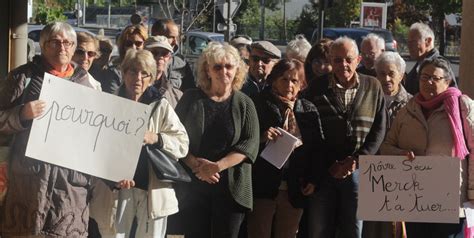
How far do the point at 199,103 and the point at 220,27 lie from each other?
67.6 feet

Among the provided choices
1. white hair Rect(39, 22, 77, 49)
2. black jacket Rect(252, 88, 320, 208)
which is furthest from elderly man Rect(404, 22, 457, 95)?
white hair Rect(39, 22, 77, 49)

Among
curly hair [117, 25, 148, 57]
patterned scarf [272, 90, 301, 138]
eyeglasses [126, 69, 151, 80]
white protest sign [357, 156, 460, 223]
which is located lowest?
white protest sign [357, 156, 460, 223]

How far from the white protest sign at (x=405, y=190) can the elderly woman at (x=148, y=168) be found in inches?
51.5

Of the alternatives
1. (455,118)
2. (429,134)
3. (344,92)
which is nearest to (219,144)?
(344,92)

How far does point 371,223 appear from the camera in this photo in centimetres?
709

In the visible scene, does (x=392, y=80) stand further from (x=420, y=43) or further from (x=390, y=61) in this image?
(x=420, y=43)

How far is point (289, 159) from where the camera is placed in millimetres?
6805

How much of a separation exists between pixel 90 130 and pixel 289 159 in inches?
61.7

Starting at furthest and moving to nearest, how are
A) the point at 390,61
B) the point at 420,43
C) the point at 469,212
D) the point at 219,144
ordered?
the point at 420,43
the point at 390,61
the point at 469,212
the point at 219,144

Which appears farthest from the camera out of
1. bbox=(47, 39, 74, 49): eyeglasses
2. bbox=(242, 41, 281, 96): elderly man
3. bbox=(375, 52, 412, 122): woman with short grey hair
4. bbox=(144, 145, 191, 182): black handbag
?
bbox=(242, 41, 281, 96): elderly man

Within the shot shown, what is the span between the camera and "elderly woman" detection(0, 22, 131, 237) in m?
5.70

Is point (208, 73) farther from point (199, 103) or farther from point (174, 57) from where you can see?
point (174, 57)

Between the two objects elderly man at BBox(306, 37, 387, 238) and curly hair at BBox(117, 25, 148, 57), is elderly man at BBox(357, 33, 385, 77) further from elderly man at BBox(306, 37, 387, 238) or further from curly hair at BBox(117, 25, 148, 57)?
curly hair at BBox(117, 25, 148, 57)

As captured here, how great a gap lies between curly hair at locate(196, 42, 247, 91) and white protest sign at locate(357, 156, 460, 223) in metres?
1.02
